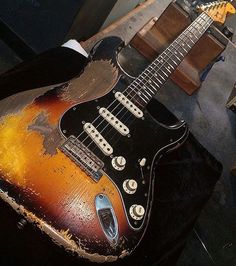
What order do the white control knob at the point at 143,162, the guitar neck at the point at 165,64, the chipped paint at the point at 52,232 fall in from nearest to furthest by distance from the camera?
the chipped paint at the point at 52,232
the white control knob at the point at 143,162
the guitar neck at the point at 165,64

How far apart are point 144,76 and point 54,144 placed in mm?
577

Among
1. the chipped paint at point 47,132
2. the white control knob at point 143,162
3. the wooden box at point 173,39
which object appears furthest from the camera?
the wooden box at point 173,39

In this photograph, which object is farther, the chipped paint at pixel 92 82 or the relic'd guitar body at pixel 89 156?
the chipped paint at pixel 92 82

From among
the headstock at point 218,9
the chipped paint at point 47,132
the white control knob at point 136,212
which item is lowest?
the white control knob at point 136,212

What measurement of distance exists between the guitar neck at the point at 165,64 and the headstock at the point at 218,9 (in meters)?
0.05

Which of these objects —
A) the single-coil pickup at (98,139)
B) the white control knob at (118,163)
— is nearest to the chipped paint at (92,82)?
the single-coil pickup at (98,139)

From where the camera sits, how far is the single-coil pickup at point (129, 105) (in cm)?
135

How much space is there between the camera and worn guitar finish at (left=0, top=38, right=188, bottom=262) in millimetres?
998

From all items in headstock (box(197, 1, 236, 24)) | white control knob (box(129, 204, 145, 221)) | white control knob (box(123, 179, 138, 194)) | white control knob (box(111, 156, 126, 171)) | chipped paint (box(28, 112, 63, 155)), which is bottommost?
white control knob (box(129, 204, 145, 221))

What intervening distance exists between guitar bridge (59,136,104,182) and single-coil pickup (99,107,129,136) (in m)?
0.16

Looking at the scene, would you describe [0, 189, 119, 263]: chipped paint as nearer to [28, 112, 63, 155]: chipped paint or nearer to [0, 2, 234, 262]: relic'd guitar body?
[0, 2, 234, 262]: relic'd guitar body

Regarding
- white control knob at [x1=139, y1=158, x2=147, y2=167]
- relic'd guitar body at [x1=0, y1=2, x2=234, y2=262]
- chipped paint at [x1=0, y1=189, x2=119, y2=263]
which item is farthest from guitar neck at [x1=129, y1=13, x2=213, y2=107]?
chipped paint at [x1=0, y1=189, x2=119, y2=263]

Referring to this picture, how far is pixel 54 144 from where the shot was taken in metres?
1.11

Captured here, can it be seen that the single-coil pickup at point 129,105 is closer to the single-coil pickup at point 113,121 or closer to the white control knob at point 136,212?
the single-coil pickup at point 113,121
